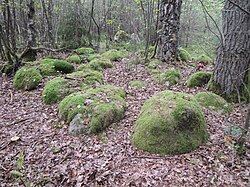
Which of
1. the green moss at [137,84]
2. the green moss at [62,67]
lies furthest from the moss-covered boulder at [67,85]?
the green moss at [62,67]

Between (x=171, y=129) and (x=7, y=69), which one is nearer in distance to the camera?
(x=171, y=129)

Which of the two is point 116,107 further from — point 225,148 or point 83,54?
point 83,54

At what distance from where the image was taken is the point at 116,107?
446 cm

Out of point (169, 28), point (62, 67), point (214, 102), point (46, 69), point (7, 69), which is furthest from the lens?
point (169, 28)

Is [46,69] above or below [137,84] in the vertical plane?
above

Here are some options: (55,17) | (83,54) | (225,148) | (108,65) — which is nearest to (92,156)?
(225,148)

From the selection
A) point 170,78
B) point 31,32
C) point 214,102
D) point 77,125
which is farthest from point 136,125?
point 31,32

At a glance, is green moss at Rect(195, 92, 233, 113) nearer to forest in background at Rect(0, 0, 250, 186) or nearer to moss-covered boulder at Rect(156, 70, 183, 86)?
forest in background at Rect(0, 0, 250, 186)

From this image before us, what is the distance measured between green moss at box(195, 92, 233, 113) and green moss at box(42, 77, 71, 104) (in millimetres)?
3646

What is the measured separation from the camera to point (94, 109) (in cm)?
429

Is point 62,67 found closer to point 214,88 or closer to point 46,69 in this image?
point 46,69

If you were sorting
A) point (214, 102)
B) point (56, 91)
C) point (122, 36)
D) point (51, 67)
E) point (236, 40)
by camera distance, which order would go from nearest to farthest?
point (236, 40) < point (214, 102) < point (56, 91) < point (51, 67) < point (122, 36)

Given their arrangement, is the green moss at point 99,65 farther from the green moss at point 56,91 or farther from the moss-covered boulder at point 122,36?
the moss-covered boulder at point 122,36

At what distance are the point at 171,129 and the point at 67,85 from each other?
3.51 m
